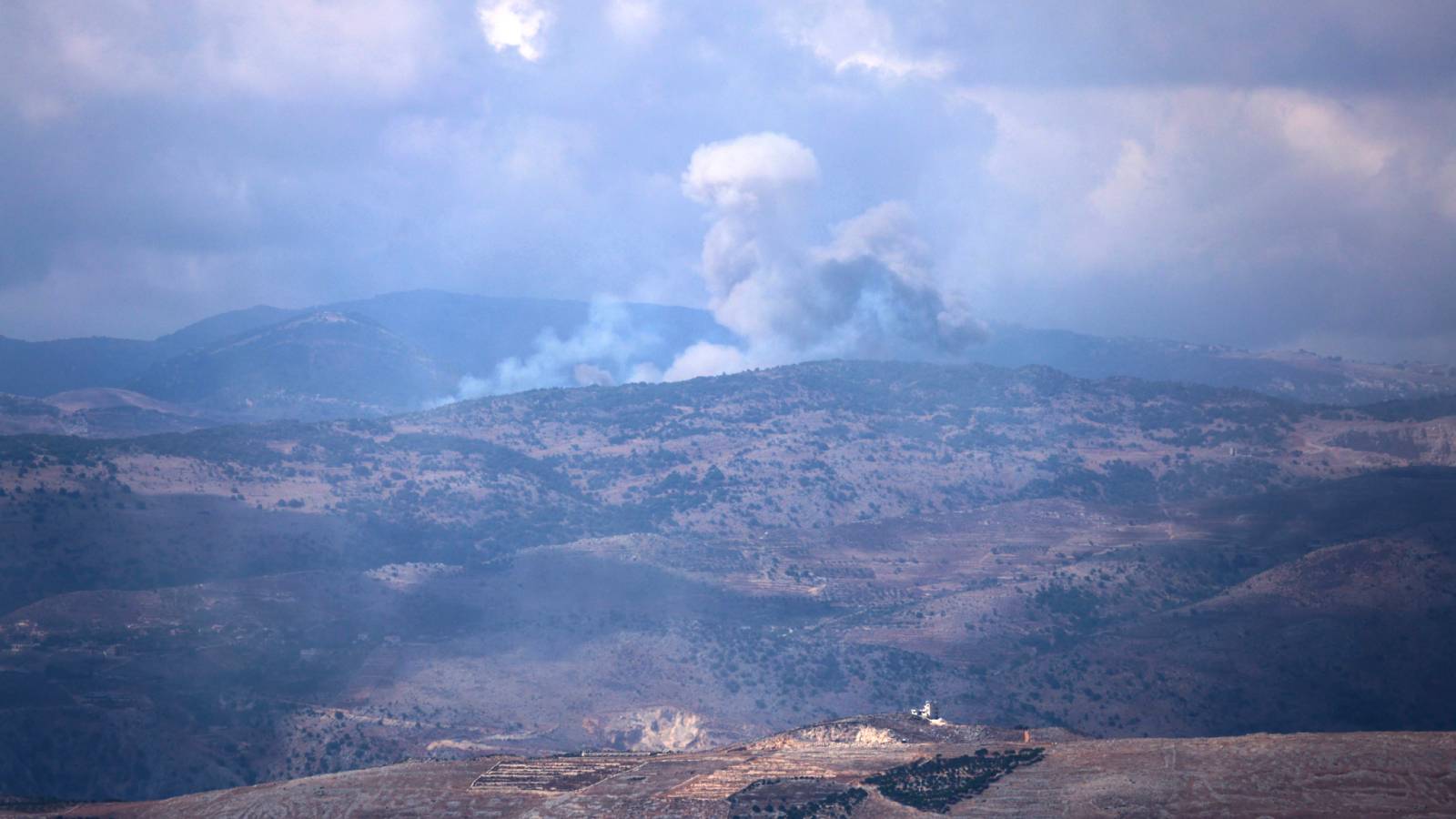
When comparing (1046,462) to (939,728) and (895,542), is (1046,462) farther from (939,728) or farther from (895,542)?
(939,728)

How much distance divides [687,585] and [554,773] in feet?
182

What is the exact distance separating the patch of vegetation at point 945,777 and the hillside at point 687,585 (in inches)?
1076

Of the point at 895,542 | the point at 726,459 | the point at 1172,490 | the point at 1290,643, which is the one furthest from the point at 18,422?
the point at 1290,643

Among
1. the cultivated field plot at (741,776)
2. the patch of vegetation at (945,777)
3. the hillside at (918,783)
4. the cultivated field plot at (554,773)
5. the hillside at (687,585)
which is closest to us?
the hillside at (918,783)

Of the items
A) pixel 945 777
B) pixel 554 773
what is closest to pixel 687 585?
pixel 554 773

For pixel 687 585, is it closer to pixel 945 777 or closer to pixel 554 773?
pixel 554 773

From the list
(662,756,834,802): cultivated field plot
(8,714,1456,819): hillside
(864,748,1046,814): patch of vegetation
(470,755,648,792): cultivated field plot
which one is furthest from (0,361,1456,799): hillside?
(864,748,1046,814): patch of vegetation

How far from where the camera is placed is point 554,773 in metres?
64.0

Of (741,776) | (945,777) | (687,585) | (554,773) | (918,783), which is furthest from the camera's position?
(687,585)

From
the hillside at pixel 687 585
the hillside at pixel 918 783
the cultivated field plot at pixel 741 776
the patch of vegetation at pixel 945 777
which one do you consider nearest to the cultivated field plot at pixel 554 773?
the hillside at pixel 918 783

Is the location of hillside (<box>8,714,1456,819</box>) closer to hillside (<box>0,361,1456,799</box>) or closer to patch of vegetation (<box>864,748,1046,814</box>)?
patch of vegetation (<box>864,748,1046,814</box>)

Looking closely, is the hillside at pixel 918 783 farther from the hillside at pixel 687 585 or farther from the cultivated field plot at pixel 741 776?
the hillside at pixel 687 585

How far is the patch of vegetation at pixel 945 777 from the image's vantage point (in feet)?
185

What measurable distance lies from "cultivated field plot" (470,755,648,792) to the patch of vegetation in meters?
13.2
